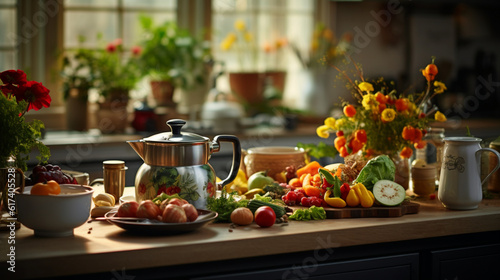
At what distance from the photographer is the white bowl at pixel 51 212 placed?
4.73ft

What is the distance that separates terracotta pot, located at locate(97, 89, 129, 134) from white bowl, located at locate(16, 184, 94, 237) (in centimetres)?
214

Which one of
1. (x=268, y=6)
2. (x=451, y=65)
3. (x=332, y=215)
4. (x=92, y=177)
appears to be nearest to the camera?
(x=332, y=215)

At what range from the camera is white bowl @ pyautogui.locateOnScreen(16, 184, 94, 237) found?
1440 millimetres

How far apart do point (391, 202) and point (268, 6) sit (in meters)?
2.77

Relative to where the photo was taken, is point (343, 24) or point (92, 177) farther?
point (343, 24)

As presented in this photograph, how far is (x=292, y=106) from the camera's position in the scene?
4.41 m

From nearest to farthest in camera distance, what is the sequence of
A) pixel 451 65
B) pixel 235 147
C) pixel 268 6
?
pixel 235 147 < pixel 268 6 < pixel 451 65

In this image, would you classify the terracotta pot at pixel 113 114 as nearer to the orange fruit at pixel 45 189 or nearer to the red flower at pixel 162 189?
the red flower at pixel 162 189

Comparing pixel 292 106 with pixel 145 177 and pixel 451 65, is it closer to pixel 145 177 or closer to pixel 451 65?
pixel 451 65

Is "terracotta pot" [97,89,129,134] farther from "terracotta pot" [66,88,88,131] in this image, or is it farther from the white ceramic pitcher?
the white ceramic pitcher

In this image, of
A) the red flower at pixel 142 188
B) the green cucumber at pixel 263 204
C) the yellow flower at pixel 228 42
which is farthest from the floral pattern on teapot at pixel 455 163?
the yellow flower at pixel 228 42

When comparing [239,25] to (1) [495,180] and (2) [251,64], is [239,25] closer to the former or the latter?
(2) [251,64]

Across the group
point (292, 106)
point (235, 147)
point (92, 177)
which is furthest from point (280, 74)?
point (235, 147)

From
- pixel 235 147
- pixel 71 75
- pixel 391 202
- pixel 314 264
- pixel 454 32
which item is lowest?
pixel 314 264
